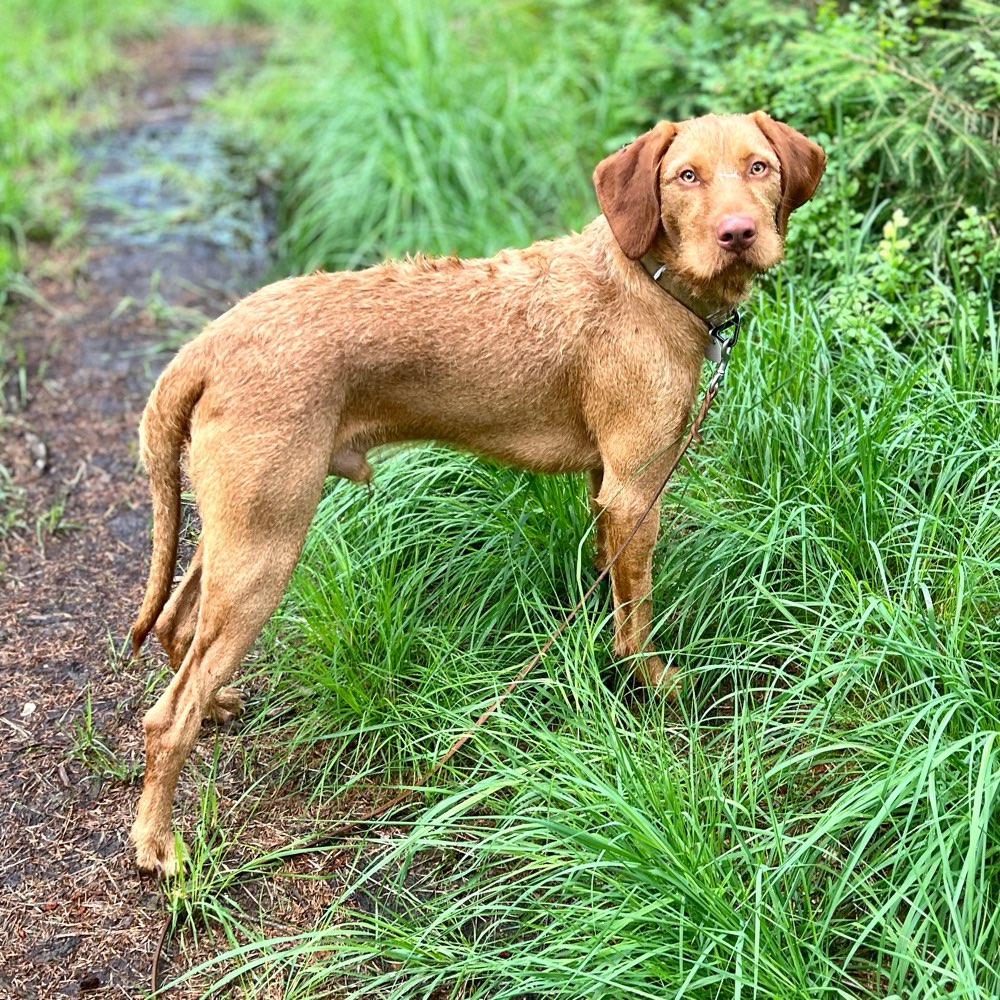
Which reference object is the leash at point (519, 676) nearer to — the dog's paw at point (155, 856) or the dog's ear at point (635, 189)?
the dog's paw at point (155, 856)

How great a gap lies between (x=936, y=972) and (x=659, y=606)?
4.94 ft

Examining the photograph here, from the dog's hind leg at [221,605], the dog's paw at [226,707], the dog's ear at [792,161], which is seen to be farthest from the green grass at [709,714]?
the dog's ear at [792,161]

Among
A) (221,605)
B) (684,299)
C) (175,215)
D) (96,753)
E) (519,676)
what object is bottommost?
(96,753)

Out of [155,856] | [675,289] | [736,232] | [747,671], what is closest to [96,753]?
[155,856]

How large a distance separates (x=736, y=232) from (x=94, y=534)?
9.79ft

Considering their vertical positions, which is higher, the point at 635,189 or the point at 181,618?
the point at 635,189

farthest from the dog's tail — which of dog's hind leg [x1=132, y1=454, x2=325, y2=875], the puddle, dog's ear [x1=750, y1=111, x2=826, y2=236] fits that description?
the puddle

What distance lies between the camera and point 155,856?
338 centimetres

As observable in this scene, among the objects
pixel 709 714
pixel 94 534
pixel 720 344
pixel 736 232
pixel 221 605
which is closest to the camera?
pixel 736 232

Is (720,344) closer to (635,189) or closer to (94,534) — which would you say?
(635,189)

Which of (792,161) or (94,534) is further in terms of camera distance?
(94,534)

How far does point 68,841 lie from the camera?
3.55 meters

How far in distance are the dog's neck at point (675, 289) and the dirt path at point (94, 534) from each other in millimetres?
2210

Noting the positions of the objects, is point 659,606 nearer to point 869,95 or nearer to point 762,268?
point 762,268
